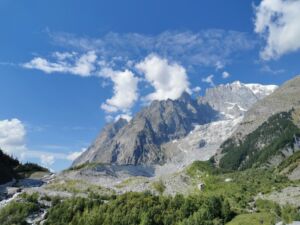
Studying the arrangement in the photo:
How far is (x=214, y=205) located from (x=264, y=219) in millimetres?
21431

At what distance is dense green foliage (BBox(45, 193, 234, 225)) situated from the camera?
134875mm

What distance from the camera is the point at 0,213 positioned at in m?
145

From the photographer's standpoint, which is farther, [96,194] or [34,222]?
[96,194]

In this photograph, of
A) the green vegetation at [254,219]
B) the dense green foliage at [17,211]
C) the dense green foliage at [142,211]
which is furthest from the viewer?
the dense green foliage at [17,211]

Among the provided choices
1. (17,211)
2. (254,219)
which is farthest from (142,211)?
(17,211)

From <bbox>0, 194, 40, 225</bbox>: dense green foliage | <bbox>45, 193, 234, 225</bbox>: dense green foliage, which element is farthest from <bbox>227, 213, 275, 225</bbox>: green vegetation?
<bbox>0, 194, 40, 225</bbox>: dense green foliage

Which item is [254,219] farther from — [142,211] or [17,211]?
[17,211]

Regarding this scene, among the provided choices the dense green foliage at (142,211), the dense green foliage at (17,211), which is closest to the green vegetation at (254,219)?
the dense green foliage at (142,211)

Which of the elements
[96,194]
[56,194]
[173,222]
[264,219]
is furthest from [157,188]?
→ [264,219]

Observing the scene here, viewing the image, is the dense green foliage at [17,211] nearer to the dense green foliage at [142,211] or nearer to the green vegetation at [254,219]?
the dense green foliage at [142,211]

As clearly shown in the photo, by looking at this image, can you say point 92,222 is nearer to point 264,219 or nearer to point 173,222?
point 173,222

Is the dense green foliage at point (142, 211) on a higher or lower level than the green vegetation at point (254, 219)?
higher

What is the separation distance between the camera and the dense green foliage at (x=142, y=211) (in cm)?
13488

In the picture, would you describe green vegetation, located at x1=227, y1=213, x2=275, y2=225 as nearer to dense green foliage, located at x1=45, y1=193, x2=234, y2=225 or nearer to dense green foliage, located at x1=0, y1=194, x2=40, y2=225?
dense green foliage, located at x1=45, y1=193, x2=234, y2=225
